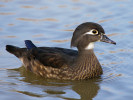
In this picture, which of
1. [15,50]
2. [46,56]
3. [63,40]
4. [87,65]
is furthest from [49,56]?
[63,40]

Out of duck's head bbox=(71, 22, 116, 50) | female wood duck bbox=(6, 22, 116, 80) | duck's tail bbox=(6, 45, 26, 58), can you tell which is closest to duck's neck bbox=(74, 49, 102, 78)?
female wood duck bbox=(6, 22, 116, 80)

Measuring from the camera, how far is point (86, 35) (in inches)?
390

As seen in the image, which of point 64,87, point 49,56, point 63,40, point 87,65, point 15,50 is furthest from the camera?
point 63,40

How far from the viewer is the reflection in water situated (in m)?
9.09

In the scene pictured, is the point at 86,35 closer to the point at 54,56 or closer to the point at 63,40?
the point at 54,56

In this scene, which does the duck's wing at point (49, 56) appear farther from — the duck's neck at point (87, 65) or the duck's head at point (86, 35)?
the duck's head at point (86, 35)

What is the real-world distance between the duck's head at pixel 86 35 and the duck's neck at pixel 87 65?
0.56 ft

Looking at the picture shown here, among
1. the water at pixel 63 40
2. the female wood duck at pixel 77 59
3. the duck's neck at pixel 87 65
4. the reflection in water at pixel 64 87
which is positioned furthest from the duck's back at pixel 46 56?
the reflection in water at pixel 64 87

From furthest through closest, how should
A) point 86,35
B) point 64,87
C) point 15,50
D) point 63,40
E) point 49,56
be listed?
point 63,40
point 15,50
point 49,56
point 86,35
point 64,87

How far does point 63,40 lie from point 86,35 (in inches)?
104

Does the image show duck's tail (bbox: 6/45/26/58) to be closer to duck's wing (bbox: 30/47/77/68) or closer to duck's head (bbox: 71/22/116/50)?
duck's wing (bbox: 30/47/77/68)

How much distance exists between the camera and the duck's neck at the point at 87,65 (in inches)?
389

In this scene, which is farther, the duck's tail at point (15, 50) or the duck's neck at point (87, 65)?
the duck's tail at point (15, 50)

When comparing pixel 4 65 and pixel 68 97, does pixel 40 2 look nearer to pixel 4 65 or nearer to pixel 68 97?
pixel 4 65
